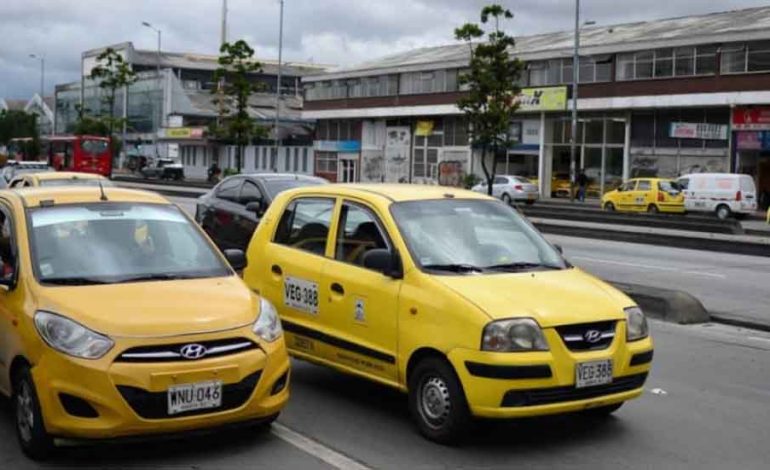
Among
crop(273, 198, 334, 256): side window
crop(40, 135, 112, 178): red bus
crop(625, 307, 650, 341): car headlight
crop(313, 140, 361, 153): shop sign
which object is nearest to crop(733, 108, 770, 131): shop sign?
crop(313, 140, 361, 153): shop sign

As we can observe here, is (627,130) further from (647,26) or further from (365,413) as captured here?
(365,413)

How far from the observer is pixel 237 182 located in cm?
1597

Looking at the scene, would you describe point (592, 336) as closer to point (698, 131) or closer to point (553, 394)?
point (553, 394)

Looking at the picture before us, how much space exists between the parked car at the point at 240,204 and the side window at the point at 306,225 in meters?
6.51

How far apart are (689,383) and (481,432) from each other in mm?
2651

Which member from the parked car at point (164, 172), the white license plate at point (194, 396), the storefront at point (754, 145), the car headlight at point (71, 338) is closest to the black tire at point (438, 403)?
the white license plate at point (194, 396)

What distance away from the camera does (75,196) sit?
707cm

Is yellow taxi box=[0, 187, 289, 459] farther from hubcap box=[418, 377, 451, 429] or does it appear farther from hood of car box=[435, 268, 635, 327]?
hood of car box=[435, 268, 635, 327]

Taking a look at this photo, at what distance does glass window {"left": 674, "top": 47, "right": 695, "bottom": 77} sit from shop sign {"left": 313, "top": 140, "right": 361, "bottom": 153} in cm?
2817

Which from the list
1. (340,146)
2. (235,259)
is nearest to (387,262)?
(235,259)

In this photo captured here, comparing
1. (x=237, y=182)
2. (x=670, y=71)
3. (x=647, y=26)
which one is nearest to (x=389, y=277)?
(x=237, y=182)

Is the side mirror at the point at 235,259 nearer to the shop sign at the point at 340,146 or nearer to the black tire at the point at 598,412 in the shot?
the black tire at the point at 598,412

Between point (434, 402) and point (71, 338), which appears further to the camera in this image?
point (434, 402)

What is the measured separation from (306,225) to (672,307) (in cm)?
570
